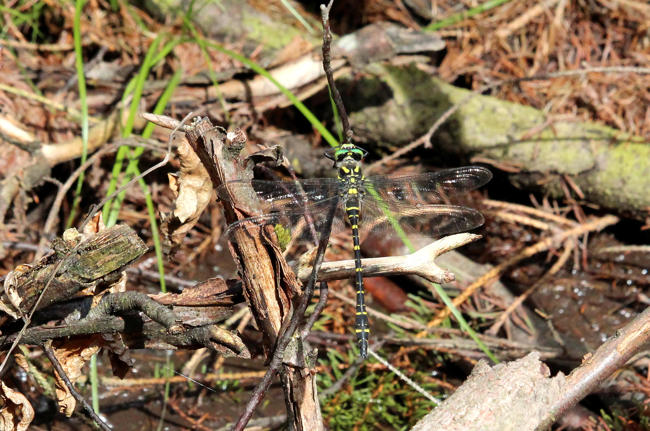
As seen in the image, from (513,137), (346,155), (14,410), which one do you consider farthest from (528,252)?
(14,410)

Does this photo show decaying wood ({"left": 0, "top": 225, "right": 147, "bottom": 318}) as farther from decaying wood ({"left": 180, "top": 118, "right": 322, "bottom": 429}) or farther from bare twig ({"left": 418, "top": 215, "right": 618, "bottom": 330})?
bare twig ({"left": 418, "top": 215, "right": 618, "bottom": 330})

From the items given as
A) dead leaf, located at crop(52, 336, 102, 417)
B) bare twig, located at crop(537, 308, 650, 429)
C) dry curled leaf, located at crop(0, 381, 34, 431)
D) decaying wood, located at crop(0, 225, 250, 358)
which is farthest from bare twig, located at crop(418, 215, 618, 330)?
dry curled leaf, located at crop(0, 381, 34, 431)

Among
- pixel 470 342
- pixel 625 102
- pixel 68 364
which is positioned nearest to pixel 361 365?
pixel 470 342

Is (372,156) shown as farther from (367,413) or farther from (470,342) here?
(367,413)

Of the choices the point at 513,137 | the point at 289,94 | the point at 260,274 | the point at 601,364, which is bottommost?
the point at 601,364

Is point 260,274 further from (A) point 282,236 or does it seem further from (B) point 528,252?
(B) point 528,252
